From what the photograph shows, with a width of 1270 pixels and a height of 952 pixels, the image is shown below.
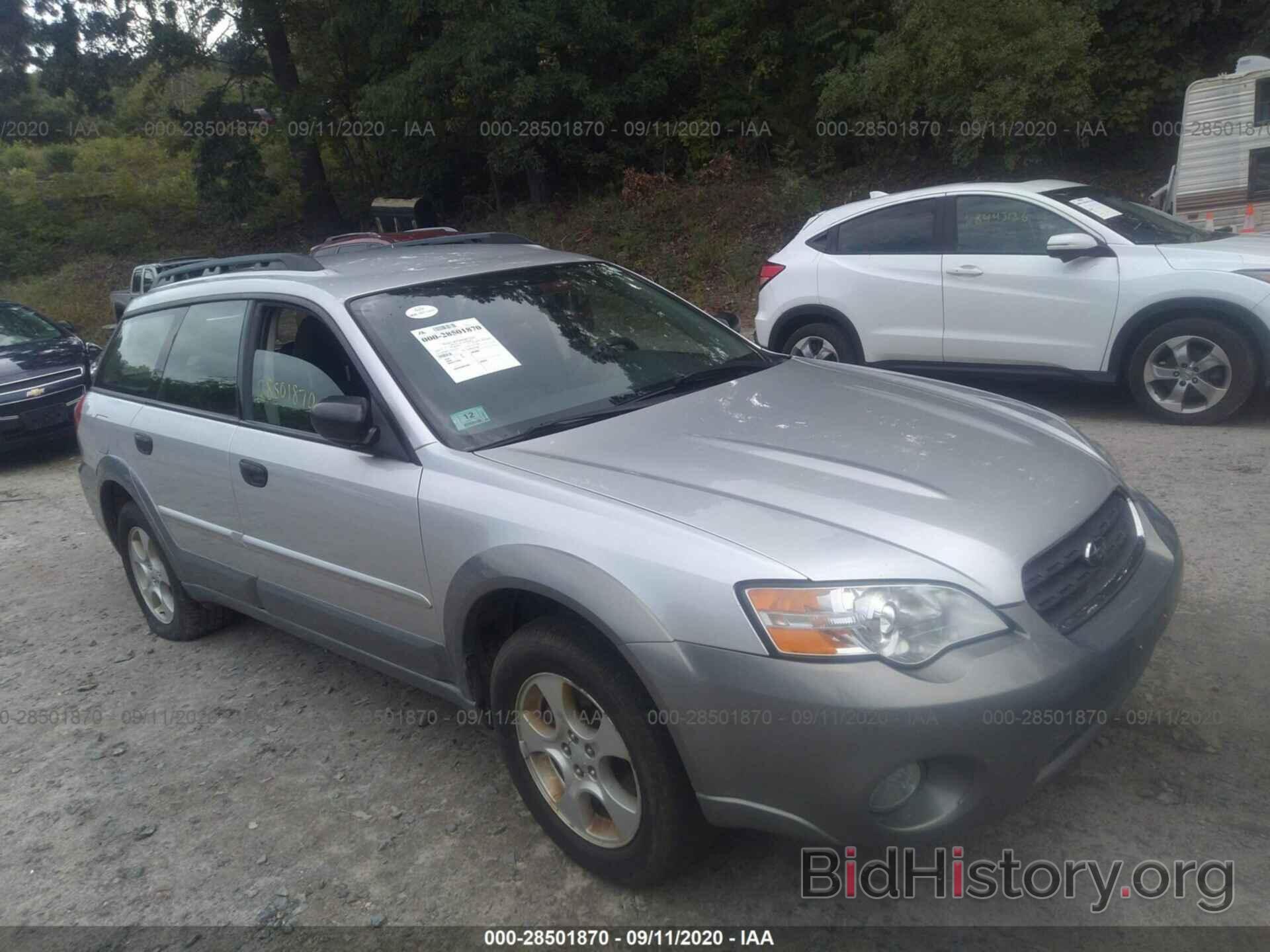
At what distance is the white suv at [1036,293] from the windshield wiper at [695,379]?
12.0 ft

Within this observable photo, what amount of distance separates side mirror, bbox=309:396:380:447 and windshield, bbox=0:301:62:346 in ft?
27.6

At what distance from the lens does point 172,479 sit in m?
4.48

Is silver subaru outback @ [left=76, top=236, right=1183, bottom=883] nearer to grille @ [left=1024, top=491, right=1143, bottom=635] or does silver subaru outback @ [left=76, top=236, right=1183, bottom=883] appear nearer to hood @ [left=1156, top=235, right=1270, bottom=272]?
grille @ [left=1024, top=491, right=1143, bottom=635]

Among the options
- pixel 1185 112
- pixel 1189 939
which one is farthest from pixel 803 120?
pixel 1189 939

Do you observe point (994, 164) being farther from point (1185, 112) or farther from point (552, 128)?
point (552, 128)

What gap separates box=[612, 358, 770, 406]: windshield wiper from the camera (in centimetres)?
370

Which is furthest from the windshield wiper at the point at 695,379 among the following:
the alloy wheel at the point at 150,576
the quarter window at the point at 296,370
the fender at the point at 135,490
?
the alloy wheel at the point at 150,576

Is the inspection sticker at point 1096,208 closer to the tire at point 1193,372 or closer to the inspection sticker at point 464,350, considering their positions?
the tire at point 1193,372

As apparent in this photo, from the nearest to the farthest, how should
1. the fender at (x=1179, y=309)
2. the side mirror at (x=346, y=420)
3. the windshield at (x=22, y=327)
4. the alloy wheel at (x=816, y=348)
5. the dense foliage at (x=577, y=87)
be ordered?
1. the side mirror at (x=346, y=420)
2. the fender at (x=1179, y=309)
3. the alloy wheel at (x=816, y=348)
4. the windshield at (x=22, y=327)
5. the dense foliage at (x=577, y=87)

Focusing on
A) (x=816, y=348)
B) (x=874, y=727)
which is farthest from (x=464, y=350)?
(x=816, y=348)

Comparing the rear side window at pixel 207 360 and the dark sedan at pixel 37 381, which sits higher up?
the rear side window at pixel 207 360

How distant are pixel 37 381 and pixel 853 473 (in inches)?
351

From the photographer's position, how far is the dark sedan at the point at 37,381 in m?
9.32

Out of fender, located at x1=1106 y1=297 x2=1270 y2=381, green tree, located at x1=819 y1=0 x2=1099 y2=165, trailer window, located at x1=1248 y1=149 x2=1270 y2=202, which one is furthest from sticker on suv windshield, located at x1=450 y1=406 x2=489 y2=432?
green tree, located at x1=819 y1=0 x2=1099 y2=165
